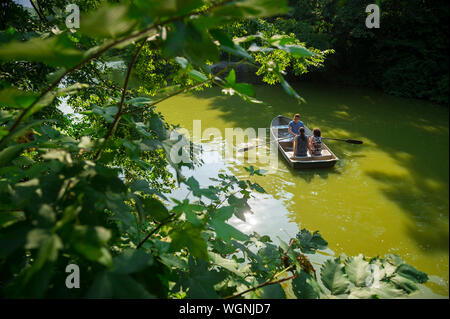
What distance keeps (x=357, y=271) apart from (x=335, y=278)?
8 centimetres

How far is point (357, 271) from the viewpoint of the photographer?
0.88m

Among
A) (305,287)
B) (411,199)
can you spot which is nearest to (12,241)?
(305,287)

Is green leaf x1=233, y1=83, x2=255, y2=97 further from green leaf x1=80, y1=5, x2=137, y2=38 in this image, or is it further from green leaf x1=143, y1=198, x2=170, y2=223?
green leaf x1=143, y1=198, x2=170, y2=223

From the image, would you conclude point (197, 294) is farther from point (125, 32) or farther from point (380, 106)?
point (380, 106)

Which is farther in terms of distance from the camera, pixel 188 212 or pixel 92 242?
pixel 188 212

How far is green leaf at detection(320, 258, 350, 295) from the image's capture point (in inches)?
33.2

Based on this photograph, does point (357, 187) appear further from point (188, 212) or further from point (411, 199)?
point (188, 212)

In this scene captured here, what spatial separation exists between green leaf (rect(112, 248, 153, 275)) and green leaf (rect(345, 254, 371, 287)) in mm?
694

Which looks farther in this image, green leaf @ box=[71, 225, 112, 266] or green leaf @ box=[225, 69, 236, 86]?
green leaf @ box=[225, 69, 236, 86]

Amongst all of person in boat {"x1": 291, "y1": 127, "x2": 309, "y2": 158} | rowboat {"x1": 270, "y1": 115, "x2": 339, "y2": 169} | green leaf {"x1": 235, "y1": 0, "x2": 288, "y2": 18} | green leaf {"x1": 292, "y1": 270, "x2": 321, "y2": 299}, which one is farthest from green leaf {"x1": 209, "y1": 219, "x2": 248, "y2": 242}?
person in boat {"x1": 291, "y1": 127, "x2": 309, "y2": 158}

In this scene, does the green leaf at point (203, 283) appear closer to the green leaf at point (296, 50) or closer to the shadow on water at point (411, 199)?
the green leaf at point (296, 50)

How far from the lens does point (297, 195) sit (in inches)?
260

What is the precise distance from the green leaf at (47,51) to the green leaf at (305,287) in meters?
0.84

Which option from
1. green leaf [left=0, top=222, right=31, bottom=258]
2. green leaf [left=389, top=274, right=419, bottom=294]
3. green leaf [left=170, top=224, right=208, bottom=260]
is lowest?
green leaf [left=389, top=274, right=419, bottom=294]
